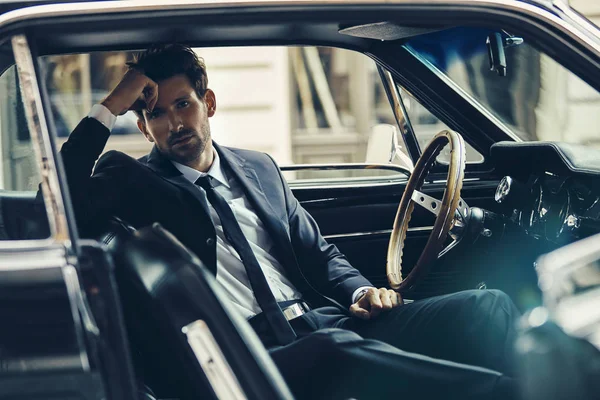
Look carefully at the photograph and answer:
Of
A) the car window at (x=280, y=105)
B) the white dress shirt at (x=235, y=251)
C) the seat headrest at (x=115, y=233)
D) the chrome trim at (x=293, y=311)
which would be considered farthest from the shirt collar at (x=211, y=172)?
the car window at (x=280, y=105)

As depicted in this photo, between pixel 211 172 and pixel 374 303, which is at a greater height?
pixel 211 172

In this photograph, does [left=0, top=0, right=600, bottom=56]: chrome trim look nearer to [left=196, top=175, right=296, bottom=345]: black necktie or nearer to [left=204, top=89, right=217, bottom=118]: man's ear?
[left=196, top=175, right=296, bottom=345]: black necktie

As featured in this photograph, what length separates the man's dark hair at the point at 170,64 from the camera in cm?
213

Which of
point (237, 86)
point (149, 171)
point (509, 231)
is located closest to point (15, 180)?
point (149, 171)

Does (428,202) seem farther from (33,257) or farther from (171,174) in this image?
(33,257)

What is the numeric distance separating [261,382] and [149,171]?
94 cm

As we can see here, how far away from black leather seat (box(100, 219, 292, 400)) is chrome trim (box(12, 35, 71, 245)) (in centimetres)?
18

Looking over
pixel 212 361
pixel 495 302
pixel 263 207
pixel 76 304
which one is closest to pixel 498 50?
pixel 495 302

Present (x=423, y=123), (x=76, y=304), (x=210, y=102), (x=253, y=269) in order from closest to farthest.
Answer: (x=76, y=304) < (x=253, y=269) < (x=210, y=102) < (x=423, y=123)

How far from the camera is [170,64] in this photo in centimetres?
219

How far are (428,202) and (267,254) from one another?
0.49m

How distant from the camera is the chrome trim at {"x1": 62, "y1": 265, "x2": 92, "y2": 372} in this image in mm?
1331

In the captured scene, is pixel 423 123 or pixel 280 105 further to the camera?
pixel 280 105

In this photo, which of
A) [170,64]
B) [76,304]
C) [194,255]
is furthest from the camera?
[170,64]
